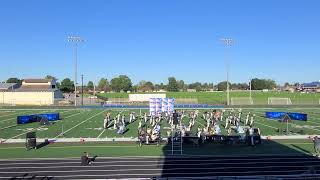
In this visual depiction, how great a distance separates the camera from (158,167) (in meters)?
20.7

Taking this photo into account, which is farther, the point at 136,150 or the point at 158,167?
the point at 136,150

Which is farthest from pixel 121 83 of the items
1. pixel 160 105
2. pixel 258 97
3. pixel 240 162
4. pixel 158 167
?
pixel 158 167

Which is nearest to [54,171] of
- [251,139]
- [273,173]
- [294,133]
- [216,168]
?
[216,168]

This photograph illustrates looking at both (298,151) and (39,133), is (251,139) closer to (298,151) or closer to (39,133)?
(298,151)

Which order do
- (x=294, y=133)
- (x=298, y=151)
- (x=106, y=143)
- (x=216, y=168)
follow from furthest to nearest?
(x=294, y=133)
(x=106, y=143)
(x=298, y=151)
(x=216, y=168)

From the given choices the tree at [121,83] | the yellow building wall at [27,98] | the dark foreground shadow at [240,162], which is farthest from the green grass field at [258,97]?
the tree at [121,83]

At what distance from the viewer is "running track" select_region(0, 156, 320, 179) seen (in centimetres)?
1922

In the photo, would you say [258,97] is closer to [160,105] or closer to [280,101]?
[280,101]

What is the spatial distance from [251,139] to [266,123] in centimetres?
1549

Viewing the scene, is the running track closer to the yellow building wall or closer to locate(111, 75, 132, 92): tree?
the yellow building wall

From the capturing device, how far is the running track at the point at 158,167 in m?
19.2

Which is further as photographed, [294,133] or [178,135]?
[294,133]

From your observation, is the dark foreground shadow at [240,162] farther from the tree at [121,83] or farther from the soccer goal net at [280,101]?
the tree at [121,83]

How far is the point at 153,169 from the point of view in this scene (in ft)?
66.5
